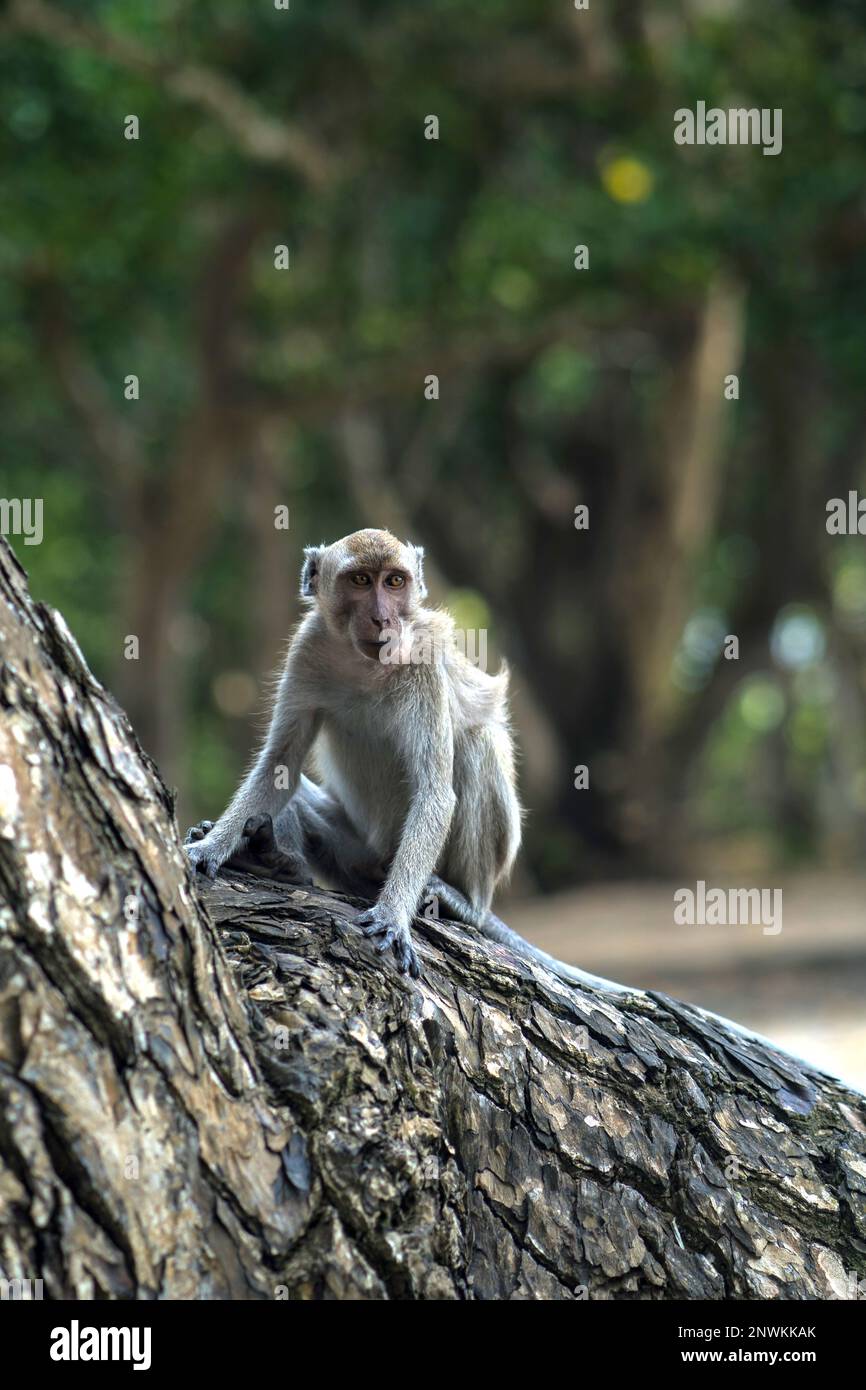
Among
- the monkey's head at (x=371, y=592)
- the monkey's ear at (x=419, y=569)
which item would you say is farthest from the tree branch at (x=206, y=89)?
the monkey's head at (x=371, y=592)

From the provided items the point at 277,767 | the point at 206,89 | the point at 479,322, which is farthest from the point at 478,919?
the point at 479,322

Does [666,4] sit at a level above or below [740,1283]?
above

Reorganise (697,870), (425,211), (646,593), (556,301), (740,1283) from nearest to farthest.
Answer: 1. (740,1283)
2. (556,301)
3. (425,211)
4. (646,593)
5. (697,870)

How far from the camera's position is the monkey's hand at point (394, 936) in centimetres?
347

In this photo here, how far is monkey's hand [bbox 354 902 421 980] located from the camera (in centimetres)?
347

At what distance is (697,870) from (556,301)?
8.17 metres

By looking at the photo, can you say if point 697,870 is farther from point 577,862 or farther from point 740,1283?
point 740,1283

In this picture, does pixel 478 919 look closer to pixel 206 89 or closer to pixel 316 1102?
pixel 316 1102

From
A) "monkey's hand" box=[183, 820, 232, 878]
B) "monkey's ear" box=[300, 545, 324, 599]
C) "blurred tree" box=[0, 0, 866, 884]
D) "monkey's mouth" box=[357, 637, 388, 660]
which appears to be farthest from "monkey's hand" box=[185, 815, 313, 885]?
"blurred tree" box=[0, 0, 866, 884]

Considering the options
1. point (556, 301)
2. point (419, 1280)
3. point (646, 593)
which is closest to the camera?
point (419, 1280)

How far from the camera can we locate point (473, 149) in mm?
15430

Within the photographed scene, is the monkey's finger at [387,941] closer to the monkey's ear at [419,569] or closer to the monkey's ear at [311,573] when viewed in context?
the monkey's ear at [419,569]

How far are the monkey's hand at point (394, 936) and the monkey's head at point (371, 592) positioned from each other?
3.72 feet

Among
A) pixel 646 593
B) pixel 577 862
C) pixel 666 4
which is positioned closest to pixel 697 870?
pixel 577 862
